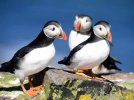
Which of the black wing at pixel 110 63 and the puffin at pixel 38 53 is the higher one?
the black wing at pixel 110 63

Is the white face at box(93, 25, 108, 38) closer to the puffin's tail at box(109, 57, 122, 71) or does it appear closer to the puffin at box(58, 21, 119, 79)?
the puffin at box(58, 21, 119, 79)

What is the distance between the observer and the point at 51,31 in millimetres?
11969

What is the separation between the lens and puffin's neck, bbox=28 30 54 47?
11.9 m

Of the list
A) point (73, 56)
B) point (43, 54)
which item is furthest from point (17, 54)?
point (73, 56)

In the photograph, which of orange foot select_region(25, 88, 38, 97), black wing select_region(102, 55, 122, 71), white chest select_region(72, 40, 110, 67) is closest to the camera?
orange foot select_region(25, 88, 38, 97)

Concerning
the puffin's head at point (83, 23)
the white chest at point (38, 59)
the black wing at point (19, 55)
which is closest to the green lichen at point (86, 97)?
the white chest at point (38, 59)

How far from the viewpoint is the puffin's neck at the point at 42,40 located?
39.1 ft

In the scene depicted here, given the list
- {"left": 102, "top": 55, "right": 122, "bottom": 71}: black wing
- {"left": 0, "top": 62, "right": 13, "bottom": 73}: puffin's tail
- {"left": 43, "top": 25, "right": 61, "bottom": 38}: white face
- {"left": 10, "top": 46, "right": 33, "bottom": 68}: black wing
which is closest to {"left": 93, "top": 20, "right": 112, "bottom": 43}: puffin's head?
{"left": 43, "top": 25, "right": 61, "bottom": 38}: white face

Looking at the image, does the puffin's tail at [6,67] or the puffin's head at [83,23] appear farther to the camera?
the puffin's head at [83,23]

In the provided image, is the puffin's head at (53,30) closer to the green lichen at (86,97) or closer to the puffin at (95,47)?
the puffin at (95,47)

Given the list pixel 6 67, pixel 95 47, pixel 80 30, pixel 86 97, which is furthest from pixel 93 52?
Answer: pixel 86 97

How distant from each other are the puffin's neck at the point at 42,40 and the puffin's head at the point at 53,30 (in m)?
0.09

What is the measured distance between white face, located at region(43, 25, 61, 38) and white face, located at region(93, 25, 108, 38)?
4.35ft

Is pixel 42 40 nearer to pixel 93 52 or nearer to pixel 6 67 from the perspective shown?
pixel 6 67
